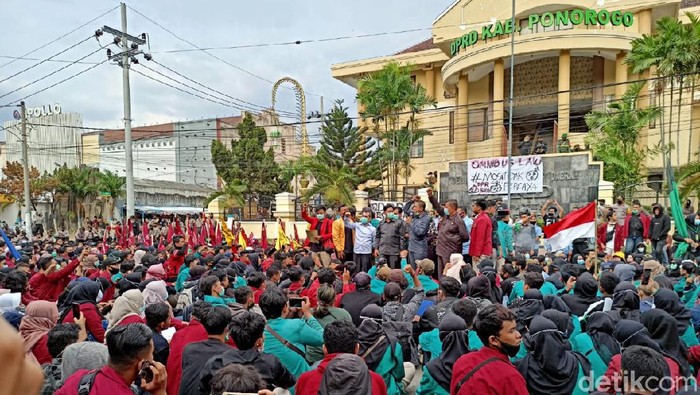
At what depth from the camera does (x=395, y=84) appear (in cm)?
2403

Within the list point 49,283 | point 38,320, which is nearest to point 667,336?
point 38,320

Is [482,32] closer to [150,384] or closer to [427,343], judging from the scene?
[427,343]

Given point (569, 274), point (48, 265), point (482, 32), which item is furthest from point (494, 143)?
point (48, 265)

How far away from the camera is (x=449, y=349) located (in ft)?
12.7

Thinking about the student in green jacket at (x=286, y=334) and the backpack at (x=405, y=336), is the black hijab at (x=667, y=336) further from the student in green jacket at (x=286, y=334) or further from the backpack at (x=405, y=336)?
the student in green jacket at (x=286, y=334)

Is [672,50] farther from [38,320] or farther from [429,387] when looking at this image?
[38,320]

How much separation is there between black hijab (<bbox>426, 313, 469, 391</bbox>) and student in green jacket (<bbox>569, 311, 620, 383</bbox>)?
2.86 ft

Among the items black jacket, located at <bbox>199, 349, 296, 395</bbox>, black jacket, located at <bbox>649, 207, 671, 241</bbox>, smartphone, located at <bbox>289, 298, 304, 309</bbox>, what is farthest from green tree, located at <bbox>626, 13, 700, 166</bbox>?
black jacket, located at <bbox>199, 349, 296, 395</bbox>

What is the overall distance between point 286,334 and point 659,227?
10.6 meters

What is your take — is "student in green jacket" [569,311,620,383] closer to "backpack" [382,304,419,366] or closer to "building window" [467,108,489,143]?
"backpack" [382,304,419,366]

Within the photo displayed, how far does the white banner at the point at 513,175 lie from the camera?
65.2 feet

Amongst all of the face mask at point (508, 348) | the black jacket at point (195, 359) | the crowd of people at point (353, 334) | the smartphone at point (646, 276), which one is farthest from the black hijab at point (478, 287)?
the black jacket at point (195, 359)

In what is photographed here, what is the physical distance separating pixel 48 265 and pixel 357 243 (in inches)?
239

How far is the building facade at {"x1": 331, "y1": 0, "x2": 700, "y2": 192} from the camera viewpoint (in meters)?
23.2
